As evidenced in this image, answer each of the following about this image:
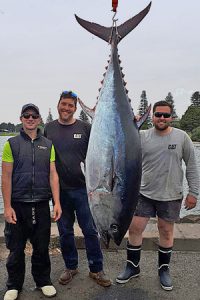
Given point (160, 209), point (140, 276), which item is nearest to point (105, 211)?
point (160, 209)

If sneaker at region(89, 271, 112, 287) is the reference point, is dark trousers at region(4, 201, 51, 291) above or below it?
above

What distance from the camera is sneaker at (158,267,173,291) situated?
4286 millimetres

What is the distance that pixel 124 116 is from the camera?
122 inches

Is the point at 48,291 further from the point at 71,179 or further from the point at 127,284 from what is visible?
the point at 71,179

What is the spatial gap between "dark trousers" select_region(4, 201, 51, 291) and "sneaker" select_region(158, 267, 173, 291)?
4.06 ft

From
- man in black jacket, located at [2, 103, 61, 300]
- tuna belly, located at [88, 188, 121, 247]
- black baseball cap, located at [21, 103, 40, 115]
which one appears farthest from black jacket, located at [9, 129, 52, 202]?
tuna belly, located at [88, 188, 121, 247]

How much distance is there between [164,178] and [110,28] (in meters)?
1.82

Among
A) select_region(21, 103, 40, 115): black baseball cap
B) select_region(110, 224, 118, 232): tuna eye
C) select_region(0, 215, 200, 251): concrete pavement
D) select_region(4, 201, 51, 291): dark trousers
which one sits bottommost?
select_region(0, 215, 200, 251): concrete pavement

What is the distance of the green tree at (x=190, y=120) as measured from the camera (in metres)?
66.2

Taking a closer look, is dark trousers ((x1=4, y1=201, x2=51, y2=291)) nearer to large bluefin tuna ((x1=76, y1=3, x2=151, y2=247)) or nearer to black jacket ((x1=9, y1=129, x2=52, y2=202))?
black jacket ((x1=9, y1=129, x2=52, y2=202))

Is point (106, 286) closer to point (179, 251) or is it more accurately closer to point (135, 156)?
point (179, 251)

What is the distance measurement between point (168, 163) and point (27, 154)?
1.53 metres

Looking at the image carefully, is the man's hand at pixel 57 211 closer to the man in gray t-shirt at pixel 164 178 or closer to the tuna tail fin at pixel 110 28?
the man in gray t-shirt at pixel 164 178

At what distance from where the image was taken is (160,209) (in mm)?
4410
